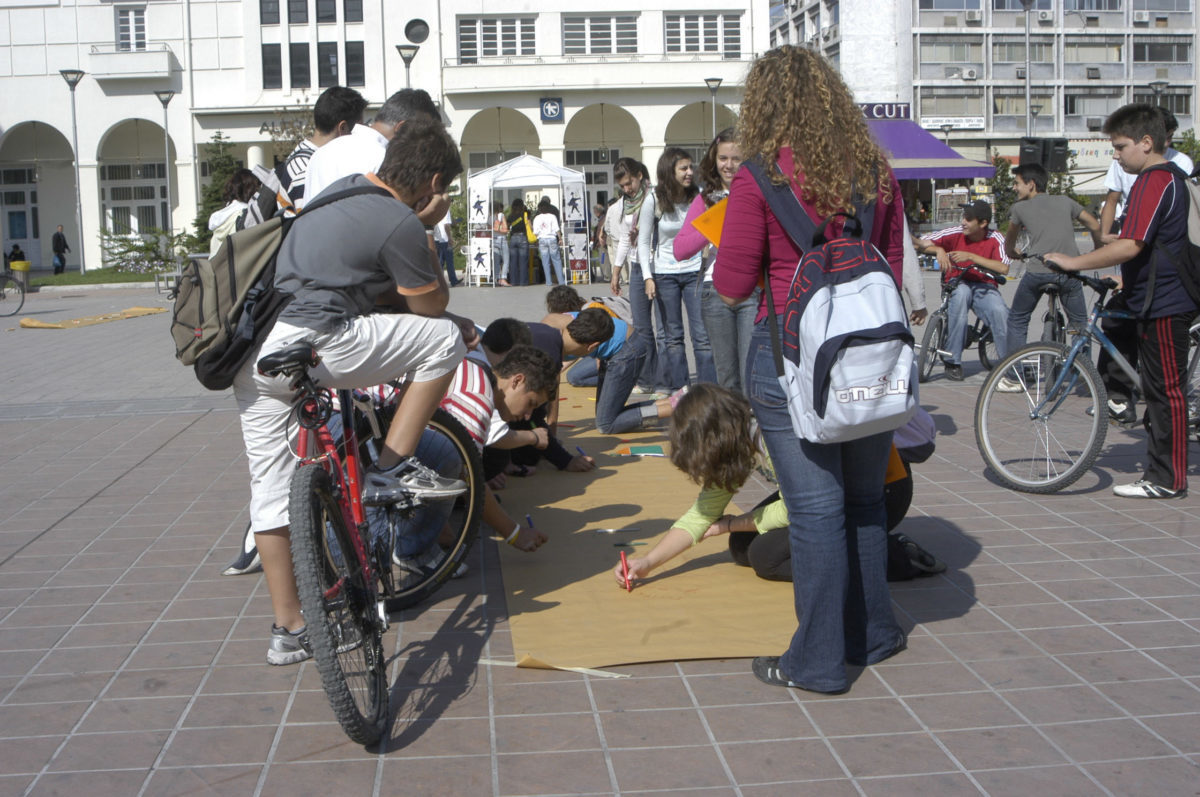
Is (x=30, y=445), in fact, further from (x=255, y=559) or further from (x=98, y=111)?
(x=98, y=111)

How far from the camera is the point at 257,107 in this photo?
4528 cm

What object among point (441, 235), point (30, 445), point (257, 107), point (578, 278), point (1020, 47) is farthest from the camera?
point (1020, 47)

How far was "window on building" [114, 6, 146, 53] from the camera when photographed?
1845 inches

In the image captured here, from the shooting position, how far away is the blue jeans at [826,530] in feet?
12.0

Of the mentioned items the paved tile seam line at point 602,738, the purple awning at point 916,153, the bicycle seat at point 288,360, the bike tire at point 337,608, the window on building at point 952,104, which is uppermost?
the window on building at point 952,104

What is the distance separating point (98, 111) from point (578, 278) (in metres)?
27.6

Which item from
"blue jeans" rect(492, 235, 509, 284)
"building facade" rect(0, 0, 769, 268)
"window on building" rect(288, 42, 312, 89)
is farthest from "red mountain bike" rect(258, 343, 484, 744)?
"window on building" rect(288, 42, 312, 89)

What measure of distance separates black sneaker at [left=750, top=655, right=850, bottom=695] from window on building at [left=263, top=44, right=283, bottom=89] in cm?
4543

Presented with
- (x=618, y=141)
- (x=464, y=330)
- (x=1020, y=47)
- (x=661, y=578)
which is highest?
(x=1020, y=47)

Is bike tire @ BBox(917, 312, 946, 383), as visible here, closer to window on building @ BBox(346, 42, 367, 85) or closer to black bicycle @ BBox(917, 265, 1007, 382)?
black bicycle @ BBox(917, 265, 1007, 382)

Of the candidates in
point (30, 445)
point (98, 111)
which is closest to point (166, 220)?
point (98, 111)

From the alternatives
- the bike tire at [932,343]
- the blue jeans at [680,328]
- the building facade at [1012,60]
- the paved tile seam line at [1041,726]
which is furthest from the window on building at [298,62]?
the paved tile seam line at [1041,726]

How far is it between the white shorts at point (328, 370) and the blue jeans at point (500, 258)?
23588mm

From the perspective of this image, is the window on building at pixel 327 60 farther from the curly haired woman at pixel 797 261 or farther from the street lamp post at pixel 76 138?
the curly haired woman at pixel 797 261
